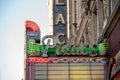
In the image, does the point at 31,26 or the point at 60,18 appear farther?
the point at 60,18

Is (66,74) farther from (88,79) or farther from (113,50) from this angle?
(113,50)

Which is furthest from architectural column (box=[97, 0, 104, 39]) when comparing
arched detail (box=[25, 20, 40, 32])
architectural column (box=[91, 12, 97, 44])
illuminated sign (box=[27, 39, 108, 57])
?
arched detail (box=[25, 20, 40, 32])

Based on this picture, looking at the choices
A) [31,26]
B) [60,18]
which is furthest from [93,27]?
[60,18]

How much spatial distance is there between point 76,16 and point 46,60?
109ft

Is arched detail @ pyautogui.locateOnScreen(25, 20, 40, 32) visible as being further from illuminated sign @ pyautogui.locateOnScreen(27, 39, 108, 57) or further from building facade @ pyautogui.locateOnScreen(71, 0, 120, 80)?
building facade @ pyautogui.locateOnScreen(71, 0, 120, 80)

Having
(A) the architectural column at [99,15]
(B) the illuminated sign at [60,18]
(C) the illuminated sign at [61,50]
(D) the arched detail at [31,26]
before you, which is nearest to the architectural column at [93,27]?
(A) the architectural column at [99,15]

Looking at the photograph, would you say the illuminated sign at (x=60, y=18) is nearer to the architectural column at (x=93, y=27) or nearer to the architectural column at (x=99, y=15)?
the architectural column at (x=93, y=27)

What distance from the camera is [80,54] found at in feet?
108

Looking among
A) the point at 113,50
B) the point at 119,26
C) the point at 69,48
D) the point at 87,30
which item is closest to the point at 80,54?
the point at 69,48

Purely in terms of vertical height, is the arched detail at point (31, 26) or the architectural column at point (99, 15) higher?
the architectural column at point (99, 15)

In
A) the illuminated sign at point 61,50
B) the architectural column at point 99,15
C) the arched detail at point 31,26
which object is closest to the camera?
the illuminated sign at point 61,50

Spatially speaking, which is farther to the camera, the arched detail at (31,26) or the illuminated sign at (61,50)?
the arched detail at (31,26)

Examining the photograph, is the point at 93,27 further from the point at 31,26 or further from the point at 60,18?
the point at 60,18

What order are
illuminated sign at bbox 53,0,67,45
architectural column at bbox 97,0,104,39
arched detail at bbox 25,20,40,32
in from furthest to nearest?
illuminated sign at bbox 53,0,67,45 → architectural column at bbox 97,0,104,39 → arched detail at bbox 25,20,40,32
